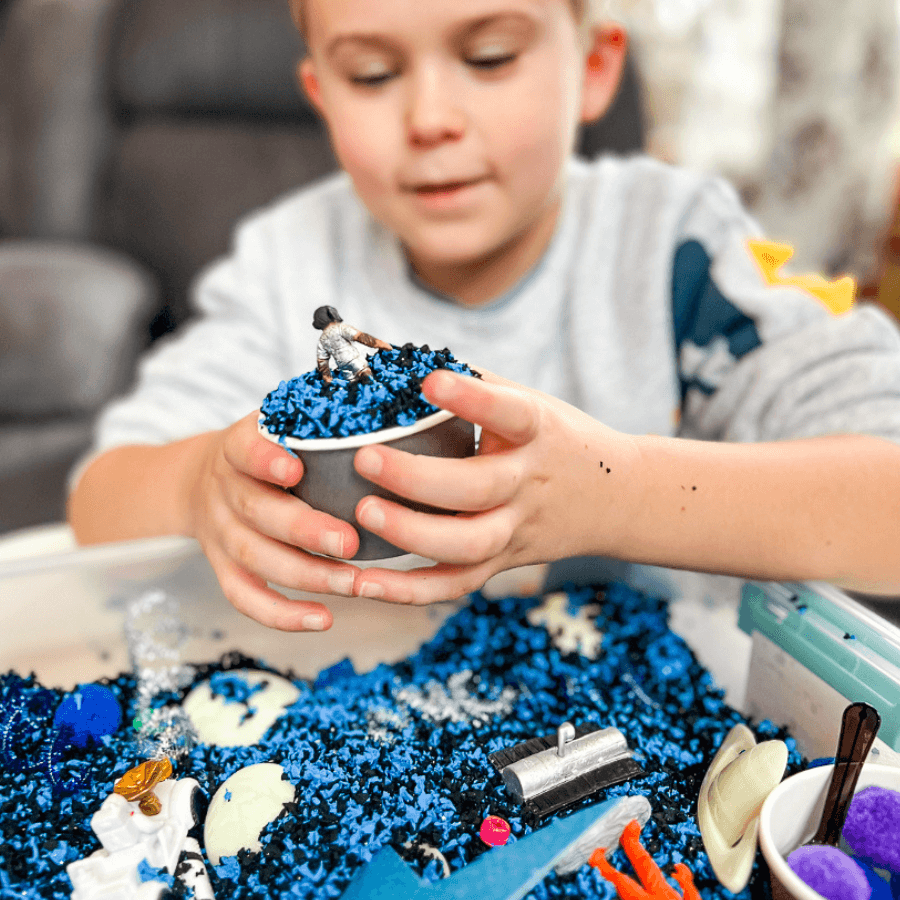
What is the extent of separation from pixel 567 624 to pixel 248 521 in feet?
0.85

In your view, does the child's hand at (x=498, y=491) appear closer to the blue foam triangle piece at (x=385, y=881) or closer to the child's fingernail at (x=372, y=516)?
the child's fingernail at (x=372, y=516)

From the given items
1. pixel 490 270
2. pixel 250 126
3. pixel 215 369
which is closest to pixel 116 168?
pixel 250 126

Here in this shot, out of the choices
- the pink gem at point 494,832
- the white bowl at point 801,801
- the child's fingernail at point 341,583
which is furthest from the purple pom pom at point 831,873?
the child's fingernail at point 341,583

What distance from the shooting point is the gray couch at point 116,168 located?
4.20ft

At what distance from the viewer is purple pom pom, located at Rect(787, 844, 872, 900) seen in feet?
1.11

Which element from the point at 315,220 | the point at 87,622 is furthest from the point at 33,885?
the point at 315,220

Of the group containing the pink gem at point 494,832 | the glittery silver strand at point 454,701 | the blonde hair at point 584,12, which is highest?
the blonde hair at point 584,12

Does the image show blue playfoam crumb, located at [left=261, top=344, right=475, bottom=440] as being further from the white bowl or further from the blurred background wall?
the blurred background wall

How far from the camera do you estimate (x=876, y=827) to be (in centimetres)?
37

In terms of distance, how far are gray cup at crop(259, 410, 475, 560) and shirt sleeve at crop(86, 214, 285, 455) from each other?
368mm

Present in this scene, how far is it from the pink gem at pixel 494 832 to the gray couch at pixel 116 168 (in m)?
1.09

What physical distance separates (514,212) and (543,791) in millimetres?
465

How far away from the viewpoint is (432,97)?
20.9 inches

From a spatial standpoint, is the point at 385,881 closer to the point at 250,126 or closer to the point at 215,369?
the point at 215,369
